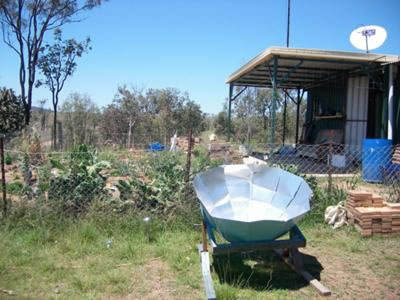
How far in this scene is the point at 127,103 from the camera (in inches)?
666

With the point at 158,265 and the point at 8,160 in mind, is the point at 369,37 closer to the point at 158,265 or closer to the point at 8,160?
the point at 158,265

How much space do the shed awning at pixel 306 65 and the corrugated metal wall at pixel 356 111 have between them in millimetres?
405

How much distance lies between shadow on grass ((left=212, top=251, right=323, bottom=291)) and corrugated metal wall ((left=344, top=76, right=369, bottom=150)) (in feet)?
27.8

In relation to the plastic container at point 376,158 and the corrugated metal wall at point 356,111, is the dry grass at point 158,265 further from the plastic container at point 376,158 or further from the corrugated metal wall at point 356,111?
the corrugated metal wall at point 356,111

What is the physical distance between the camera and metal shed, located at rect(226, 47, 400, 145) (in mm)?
8891

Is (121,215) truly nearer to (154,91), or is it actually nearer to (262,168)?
(262,168)

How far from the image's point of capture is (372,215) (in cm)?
448

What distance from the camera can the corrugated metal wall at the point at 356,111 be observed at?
10.9 m

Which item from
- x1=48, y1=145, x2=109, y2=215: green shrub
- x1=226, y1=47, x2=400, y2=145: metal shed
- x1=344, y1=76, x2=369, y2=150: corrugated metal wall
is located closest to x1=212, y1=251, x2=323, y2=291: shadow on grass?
x1=48, y1=145, x2=109, y2=215: green shrub

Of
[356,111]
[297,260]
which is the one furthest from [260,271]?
[356,111]

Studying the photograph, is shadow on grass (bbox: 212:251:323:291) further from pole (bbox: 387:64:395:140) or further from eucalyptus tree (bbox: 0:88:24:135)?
eucalyptus tree (bbox: 0:88:24:135)

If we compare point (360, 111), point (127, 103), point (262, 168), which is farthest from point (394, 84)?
point (127, 103)

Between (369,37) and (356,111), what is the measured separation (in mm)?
2546

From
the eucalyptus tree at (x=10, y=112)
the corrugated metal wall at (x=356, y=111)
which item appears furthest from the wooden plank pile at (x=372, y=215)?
the eucalyptus tree at (x=10, y=112)
